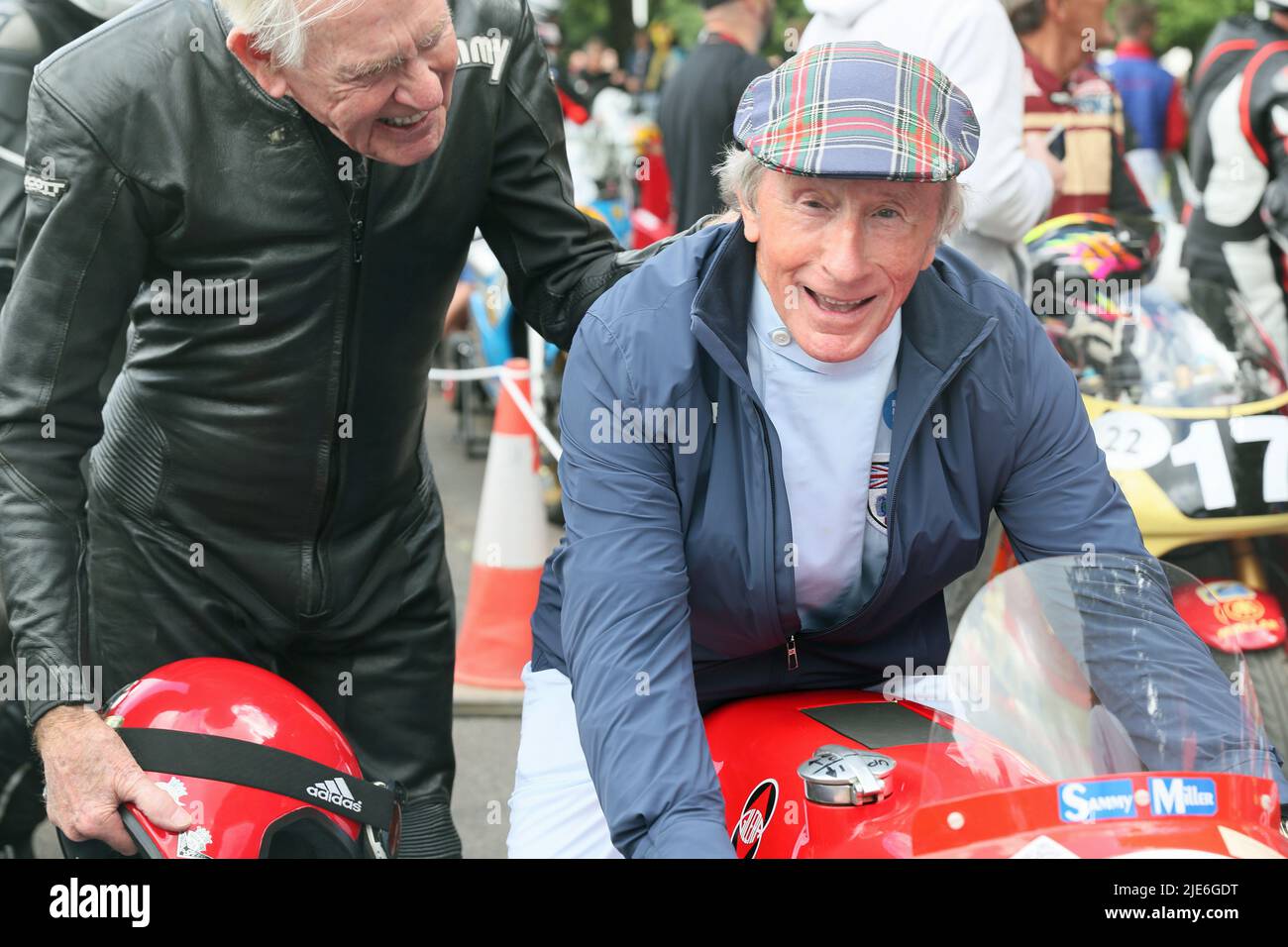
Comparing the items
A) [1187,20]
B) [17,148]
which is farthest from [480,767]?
[1187,20]

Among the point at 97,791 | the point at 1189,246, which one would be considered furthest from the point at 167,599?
the point at 1189,246

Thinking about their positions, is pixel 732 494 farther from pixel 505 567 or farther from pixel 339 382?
pixel 505 567

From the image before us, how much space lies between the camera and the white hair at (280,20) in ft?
A: 7.83

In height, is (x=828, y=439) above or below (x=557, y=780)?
above

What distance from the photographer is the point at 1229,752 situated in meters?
1.83

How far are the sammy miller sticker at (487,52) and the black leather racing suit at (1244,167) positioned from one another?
348cm

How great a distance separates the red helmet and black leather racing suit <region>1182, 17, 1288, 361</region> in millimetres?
4023

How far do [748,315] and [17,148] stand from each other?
7.37ft

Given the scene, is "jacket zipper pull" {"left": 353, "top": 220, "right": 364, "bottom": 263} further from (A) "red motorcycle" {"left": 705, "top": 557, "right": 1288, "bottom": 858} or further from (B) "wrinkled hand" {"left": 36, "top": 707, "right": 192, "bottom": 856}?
(A) "red motorcycle" {"left": 705, "top": 557, "right": 1288, "bottom": 858}

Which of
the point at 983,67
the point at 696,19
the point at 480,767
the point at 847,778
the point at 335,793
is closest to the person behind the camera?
the point at 847,778

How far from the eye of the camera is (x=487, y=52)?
2.85m

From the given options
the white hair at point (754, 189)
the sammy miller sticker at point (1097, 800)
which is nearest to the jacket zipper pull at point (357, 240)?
the white hair at point (754, 189)

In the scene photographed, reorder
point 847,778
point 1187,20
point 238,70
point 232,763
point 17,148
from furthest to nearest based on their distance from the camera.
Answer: point 1187,20 → point 17,148 → point 238,70 → point 232,763 → point 847,778
